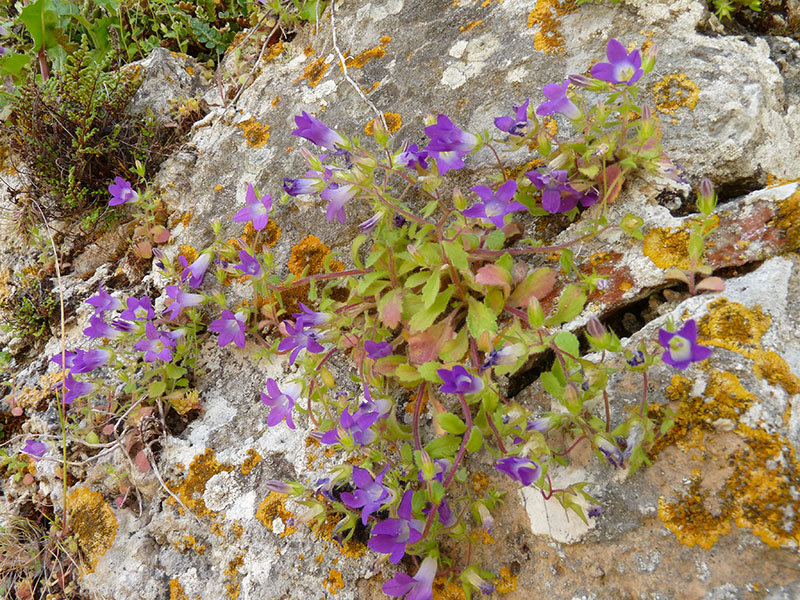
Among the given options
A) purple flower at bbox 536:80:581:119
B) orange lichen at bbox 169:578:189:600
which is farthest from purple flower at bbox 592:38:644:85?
Answer: orange lichen at bbox 169:578:189:600

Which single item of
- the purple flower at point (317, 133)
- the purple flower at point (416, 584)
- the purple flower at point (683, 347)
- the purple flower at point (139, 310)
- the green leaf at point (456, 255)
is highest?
the purple flower at point (317, 133)

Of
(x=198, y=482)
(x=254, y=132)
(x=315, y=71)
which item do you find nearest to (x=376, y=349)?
(x=198, y=482)

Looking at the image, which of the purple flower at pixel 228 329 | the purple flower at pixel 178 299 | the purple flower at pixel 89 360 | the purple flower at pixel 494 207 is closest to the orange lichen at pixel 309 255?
the purple flower at pixel 228 329

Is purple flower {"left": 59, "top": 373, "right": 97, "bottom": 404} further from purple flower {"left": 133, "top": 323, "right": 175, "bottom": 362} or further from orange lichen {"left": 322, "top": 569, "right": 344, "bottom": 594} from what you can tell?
orange lichen {"left": 322, "top": 569, "right": 344, "bottom": 594}

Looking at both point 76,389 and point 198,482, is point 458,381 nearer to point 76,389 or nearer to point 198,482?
point 198,482

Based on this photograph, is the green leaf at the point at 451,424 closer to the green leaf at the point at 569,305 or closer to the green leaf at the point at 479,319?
the green leaf at the point at 479,319

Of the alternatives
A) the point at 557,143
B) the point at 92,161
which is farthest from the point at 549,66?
the point at 92,161

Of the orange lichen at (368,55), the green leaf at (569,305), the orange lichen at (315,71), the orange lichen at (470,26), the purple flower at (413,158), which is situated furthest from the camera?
the orange lichen at (315,71)
